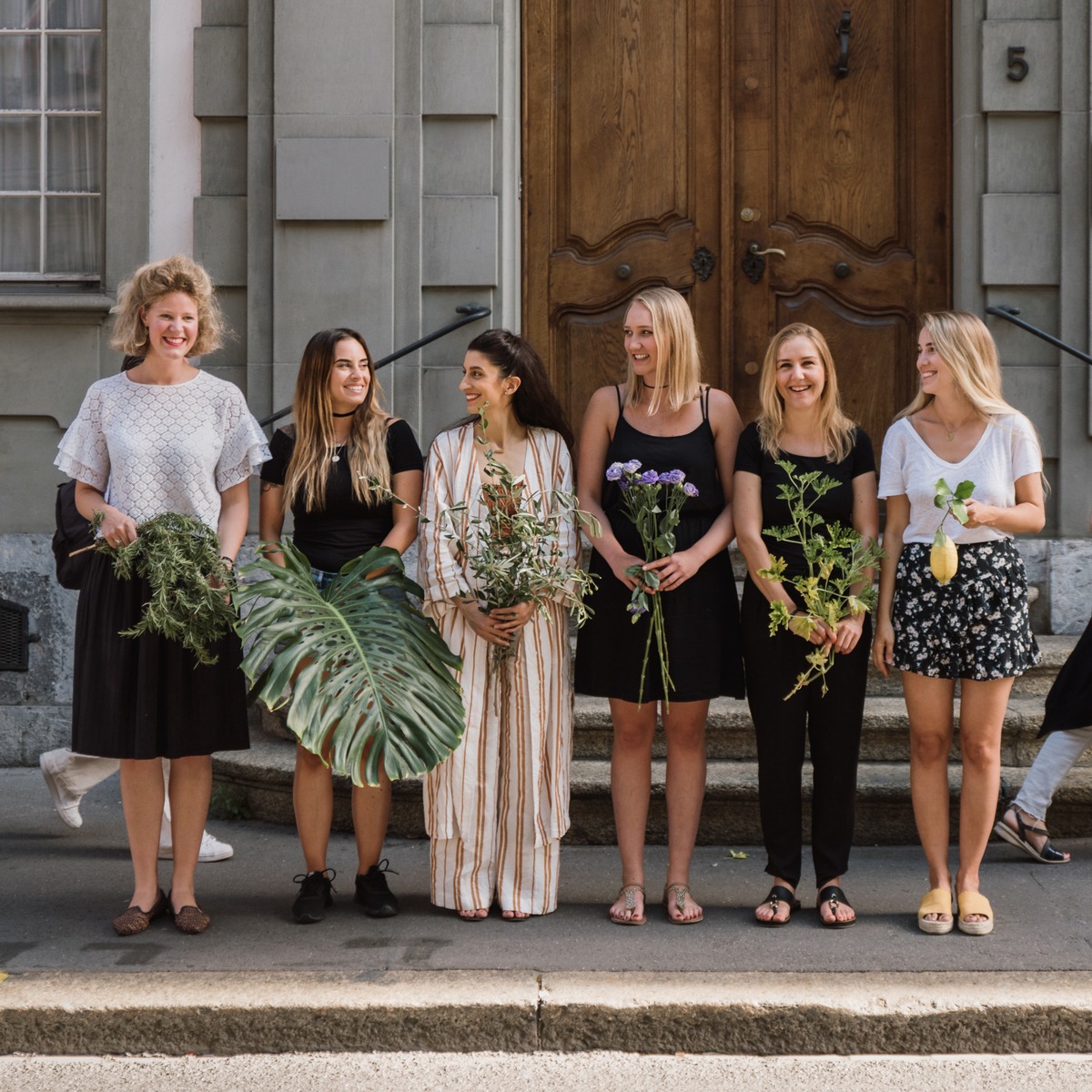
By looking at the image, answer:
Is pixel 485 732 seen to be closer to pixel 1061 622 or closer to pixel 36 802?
pixel 36 802

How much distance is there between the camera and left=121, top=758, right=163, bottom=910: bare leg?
4.45 m

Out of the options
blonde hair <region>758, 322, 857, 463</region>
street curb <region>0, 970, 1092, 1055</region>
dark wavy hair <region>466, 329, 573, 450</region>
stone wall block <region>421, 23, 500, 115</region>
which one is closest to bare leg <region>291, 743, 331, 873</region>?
street curb <region>0, 970, 1092, 1055</region>

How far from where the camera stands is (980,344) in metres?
4.46

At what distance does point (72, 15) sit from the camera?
7285 millimetres

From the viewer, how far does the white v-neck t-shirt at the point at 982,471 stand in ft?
14.4

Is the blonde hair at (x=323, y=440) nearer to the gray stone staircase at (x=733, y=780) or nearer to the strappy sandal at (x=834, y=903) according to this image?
the gray stone staircase at (x=733, y=780)

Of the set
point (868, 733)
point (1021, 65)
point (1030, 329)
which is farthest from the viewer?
point (1021, 65)

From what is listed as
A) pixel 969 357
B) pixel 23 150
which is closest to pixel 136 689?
pixel 969 357

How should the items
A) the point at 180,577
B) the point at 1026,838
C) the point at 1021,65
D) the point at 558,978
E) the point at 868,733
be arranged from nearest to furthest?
the point at 558,978 < the point at 180,577 < the point at 1026,838 < the point at 868,733 < the point at 1021,65

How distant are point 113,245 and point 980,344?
450cm

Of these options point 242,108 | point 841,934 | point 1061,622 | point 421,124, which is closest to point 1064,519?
point 1061,622

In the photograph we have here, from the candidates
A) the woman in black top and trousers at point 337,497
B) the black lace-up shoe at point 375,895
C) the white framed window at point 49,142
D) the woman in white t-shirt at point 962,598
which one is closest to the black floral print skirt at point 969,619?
the woman in white t-shirt at point 962,598

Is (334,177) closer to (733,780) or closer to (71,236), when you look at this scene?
(71,236)

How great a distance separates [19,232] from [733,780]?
4.71m
